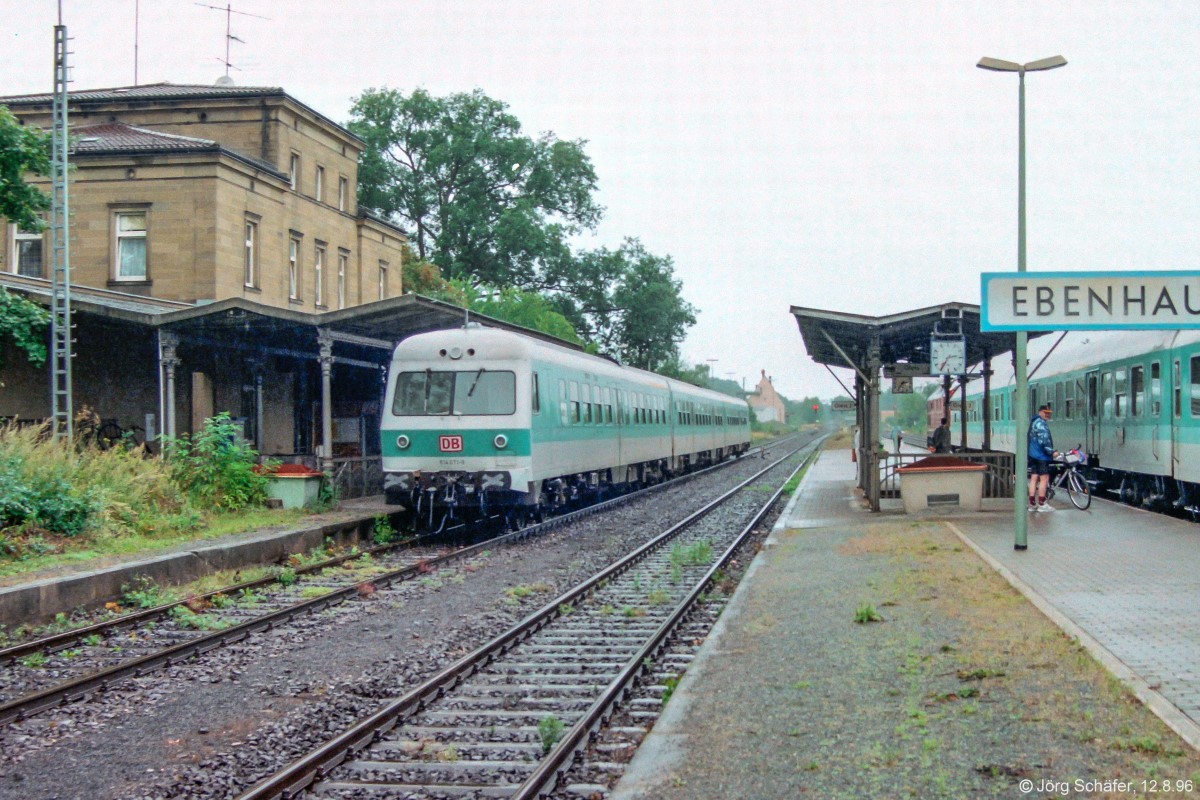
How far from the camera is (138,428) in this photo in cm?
2558

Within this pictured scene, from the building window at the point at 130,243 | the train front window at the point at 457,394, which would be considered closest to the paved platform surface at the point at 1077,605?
the train front window at the point at 457,394

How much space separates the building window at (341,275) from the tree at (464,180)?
863 inches

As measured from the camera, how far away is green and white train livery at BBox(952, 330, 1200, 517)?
58.7 feet

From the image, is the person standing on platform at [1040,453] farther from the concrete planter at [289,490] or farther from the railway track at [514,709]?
the concrete planter at [289,490]

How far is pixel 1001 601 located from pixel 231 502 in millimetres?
11772

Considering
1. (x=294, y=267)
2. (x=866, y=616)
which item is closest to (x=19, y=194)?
(x=294, y=267)

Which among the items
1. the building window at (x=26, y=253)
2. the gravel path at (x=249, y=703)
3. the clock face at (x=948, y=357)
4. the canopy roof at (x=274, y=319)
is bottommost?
the gravel path at (x=249, y=703)

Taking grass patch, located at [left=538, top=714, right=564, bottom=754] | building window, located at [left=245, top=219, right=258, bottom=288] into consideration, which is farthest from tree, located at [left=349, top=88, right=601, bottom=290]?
grass patch, located at [left=538, top=714, right=564, bottom=754]

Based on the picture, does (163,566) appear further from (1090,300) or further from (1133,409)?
(1133,409)

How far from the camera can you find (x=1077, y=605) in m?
9.96

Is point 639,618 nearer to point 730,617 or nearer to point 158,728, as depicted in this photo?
point 730,617

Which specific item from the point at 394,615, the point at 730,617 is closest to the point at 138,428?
the point at 394,615

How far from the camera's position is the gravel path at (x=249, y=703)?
20.6 ft

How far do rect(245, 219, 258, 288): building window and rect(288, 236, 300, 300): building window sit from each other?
6.76ft
